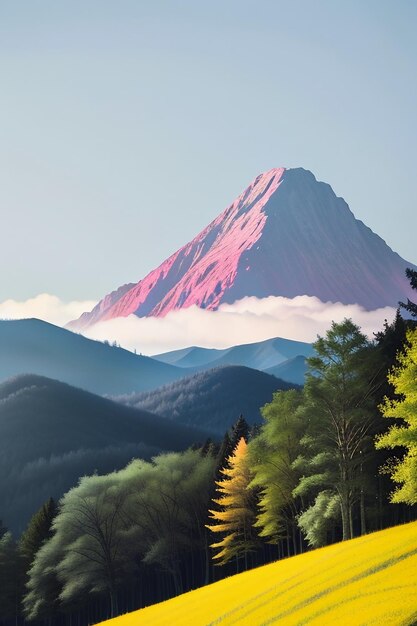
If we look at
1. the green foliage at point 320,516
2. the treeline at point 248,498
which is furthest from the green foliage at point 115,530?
the green foliage at point 320,516

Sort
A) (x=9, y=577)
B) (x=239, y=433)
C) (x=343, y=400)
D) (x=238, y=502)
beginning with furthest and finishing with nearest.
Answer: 1. (x=9, y=577)
2. (x=239, y=433)
3. (x=238, y=502)
4. (x=343, y=400)

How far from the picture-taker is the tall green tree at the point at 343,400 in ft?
200

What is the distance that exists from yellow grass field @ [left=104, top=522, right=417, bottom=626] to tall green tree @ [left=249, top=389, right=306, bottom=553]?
15.8 m

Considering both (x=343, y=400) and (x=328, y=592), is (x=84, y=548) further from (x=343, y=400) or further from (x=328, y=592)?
(x=328, y=592)

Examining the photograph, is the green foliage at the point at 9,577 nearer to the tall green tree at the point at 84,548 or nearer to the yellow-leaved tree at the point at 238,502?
the tall green tree at the point at 84,548

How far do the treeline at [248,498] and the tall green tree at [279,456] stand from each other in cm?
12

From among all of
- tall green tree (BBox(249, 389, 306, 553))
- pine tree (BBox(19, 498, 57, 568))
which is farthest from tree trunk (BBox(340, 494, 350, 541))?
pine tree (BBox(19, 498, 57, 568))

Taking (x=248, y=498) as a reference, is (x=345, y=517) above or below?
below

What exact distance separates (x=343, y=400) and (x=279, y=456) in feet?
43.7

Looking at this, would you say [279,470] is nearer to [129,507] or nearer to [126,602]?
[129,507]

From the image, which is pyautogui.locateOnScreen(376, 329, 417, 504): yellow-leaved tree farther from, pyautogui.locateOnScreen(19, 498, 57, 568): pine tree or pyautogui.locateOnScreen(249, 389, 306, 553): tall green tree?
pyautogui.locateOnScreen(19, 498, 57, 568): pine tree

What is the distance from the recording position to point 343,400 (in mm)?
61531

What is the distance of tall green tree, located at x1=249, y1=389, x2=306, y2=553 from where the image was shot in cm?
7144

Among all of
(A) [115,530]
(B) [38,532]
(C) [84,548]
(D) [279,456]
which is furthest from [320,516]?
(B) [38,532]
